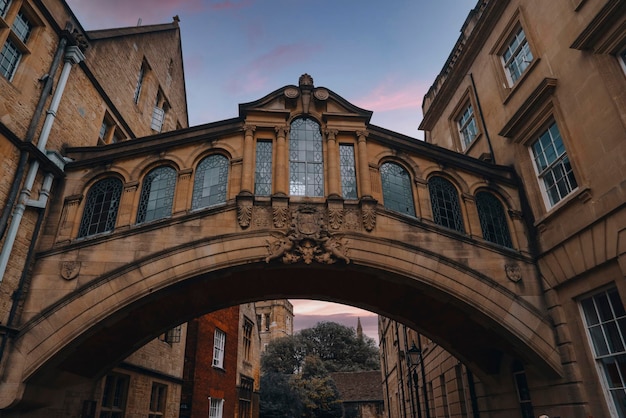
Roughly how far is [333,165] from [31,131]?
7509 millimetres

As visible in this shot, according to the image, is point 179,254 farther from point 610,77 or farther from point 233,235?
point 610,77

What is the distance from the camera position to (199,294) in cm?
1146

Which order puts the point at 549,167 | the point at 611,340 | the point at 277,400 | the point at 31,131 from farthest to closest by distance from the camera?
the point at 277,400
the point at 549,167
the point at 31,131
the point at 611,340

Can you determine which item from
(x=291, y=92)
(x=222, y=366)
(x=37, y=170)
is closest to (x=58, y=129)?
(x=37, y=170)

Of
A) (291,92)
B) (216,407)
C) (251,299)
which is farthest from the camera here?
(216,407)

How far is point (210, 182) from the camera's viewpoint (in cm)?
1137

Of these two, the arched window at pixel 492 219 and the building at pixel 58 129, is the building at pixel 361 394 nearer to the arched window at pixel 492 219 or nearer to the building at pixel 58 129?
the building at pixel 58 129

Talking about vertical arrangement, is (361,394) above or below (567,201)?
below

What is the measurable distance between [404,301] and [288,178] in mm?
4851

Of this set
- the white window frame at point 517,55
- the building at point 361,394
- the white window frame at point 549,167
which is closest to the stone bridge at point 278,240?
the white window frame at point 549,167

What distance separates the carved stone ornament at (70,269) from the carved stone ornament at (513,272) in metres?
10.6

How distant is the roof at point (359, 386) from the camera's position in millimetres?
50625

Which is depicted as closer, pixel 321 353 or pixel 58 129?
pixel 58 129

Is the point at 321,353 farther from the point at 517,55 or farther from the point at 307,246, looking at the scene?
the point at 517,55
